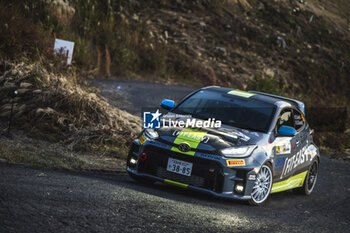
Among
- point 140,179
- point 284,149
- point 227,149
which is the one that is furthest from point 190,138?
point 284,149

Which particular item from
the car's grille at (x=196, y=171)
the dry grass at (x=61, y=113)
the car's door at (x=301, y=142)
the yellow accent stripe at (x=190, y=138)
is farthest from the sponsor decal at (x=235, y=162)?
the dry grass at (x=61, y=113)

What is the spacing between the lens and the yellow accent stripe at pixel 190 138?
7911 millimetres

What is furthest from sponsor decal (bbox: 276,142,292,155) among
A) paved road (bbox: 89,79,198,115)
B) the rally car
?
paved road (bbox: 89,79,198,115)

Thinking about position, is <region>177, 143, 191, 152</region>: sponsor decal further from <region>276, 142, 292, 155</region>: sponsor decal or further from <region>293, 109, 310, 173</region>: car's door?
<region>293, 109, 310, 173</region>: car's door

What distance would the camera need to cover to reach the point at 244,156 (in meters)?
7.96

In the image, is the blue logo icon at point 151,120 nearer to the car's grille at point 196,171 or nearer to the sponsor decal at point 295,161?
the car's grille at point 196,171

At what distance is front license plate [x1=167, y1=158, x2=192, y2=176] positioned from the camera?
25.8 ft

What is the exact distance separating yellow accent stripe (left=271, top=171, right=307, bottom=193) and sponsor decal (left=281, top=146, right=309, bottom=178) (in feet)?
0.56

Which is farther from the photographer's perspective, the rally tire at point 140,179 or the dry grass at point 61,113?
the dry grass at point 61,113

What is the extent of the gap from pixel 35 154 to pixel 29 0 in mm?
13960

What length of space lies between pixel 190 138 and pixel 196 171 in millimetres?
506

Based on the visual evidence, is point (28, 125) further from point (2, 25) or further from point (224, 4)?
point (224, 4)

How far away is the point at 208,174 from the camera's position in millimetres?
7812

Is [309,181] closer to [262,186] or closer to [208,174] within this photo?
[262,186]
